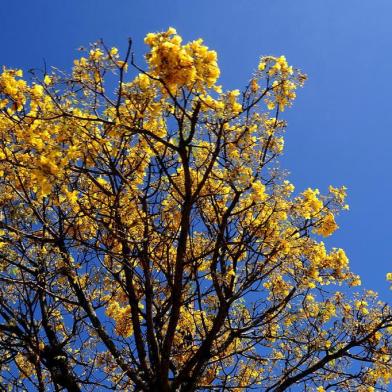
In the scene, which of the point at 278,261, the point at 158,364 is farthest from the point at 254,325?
the point at 158,364

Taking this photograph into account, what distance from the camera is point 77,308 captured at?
21.9ft

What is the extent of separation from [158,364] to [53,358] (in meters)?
1.75

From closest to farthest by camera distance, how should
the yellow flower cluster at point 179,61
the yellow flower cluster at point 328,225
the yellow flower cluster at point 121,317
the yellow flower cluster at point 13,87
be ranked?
the yellow flower cluster at point 179,61, the yellow flower cluster at point 13,87, the yellow flower cluster at point 328,225, the yellow flower cluster at point 121,317

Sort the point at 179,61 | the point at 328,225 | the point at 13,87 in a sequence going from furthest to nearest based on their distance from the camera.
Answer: the point at 328,225, the point at 13,87, the point at 179,61

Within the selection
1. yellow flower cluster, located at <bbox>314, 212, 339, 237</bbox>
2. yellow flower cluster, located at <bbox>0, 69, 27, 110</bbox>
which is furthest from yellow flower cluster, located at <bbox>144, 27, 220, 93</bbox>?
yellow flower cluster, located at <bbox>314, 212, 339, 237</bbox>

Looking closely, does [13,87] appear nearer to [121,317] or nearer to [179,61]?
[179,61]

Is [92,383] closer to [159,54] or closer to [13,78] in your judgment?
[13,78]

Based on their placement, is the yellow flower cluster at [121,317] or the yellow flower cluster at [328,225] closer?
the yellow flower cluster at [328,225]

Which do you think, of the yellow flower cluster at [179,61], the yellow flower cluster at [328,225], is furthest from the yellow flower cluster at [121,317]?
the yellow flower cluster at [179,61]

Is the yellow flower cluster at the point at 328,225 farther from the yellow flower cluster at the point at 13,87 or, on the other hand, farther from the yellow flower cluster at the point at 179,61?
the yellow flower cluster at the point at 13,87

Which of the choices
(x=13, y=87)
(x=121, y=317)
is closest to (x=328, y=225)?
(x=121, y=317)

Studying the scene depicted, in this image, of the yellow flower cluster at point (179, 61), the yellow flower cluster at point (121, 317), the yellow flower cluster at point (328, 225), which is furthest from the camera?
the yellow flower cluster at point (121, 317)

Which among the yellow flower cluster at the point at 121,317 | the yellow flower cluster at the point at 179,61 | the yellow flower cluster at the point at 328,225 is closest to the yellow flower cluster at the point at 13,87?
the yellow flower cluster at the point at 179,61

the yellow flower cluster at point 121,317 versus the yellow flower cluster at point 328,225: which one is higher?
the yellow flower cluster at point 328,225
